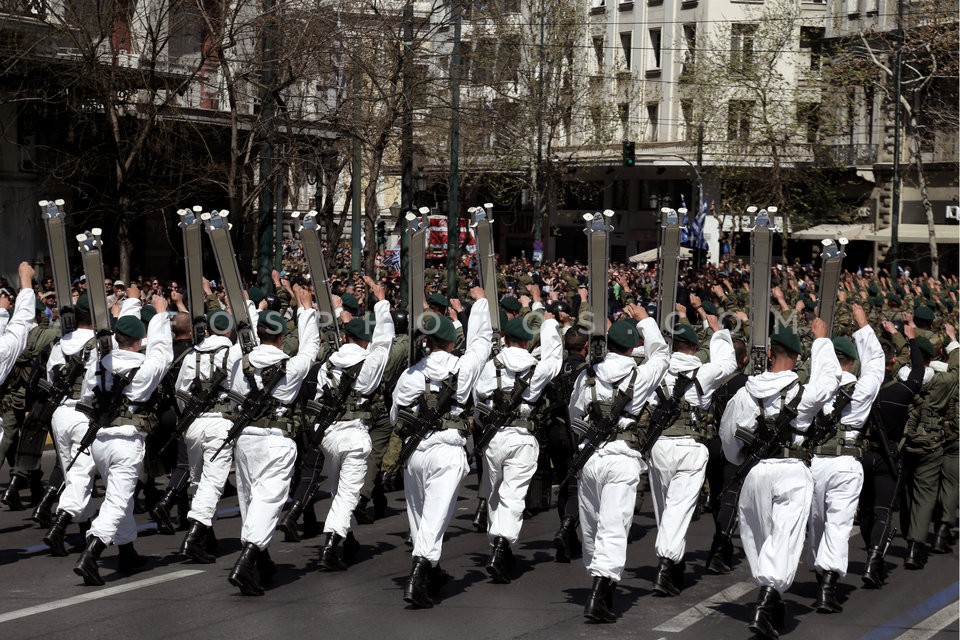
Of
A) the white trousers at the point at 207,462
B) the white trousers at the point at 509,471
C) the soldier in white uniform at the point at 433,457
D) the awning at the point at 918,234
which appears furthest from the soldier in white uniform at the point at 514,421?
the awning at the point at 918,234

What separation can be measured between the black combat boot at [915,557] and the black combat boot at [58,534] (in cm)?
594

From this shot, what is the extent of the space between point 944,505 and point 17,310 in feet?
23.3

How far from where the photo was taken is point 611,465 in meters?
8.55

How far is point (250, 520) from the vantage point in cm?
864

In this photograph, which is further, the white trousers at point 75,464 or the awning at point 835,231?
the awning at point 835,231

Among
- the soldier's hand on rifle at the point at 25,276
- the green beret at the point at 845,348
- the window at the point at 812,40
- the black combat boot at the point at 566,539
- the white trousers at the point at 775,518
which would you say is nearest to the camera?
the white trousers at the point at 775,518

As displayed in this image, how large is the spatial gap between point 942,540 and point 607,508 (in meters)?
3.59

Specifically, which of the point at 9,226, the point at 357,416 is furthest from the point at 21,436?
the point at 9,226

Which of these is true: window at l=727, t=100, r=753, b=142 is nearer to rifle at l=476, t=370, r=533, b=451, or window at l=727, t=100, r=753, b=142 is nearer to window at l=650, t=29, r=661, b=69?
window at l=650, t=29, r=661, b=69

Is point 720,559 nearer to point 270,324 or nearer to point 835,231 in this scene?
point 270,324

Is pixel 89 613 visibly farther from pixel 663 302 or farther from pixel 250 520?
pixel 663 302

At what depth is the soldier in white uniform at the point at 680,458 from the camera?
8.81 m

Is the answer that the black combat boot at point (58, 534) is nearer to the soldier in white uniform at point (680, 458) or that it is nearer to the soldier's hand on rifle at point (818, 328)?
the soldier in white uniform at point (680, 458)

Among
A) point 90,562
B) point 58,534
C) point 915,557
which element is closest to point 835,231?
point 915,557
